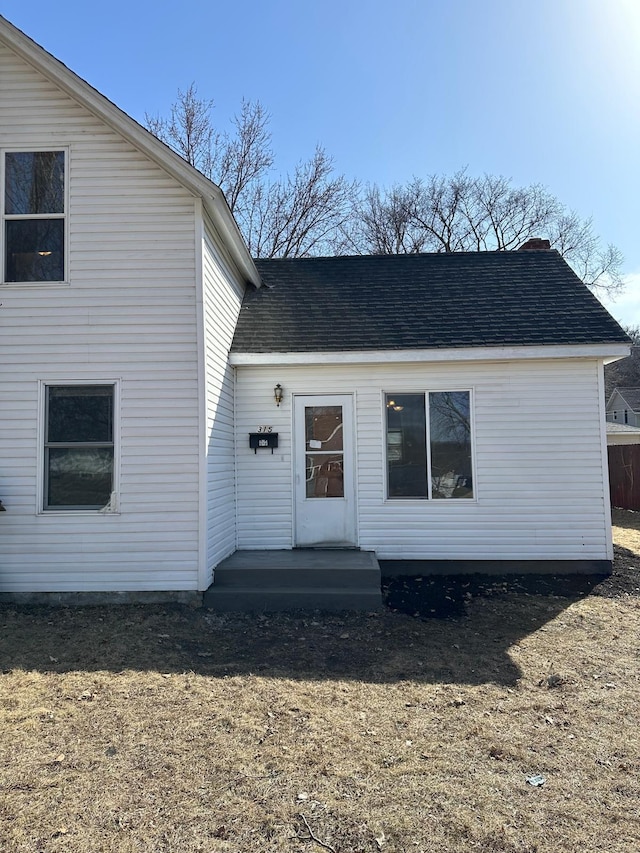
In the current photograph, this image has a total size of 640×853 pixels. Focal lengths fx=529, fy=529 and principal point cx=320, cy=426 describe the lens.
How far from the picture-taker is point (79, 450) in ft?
20.2

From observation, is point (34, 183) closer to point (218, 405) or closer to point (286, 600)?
point (218, 405)

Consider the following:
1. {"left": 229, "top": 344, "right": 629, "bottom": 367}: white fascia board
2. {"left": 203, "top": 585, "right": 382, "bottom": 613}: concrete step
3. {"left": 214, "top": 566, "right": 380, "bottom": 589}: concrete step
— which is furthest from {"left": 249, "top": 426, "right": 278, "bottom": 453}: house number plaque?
{"left": 203, "top": 585, "right": 382, "bottom": 613}: concrete step

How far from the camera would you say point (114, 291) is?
244 inches

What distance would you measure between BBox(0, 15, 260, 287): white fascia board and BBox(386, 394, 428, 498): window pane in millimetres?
3627

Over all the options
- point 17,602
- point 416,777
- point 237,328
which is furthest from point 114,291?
point 416,777

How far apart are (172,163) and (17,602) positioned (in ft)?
17.4

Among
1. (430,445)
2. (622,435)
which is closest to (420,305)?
(430,445)

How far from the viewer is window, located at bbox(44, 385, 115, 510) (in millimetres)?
6117

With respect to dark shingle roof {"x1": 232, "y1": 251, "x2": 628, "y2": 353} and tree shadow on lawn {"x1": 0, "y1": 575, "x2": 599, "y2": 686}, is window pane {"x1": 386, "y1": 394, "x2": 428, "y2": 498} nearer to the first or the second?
dark shingle roof {"x1": 232, "y1": 251, "x2": 628, "y2": 353}

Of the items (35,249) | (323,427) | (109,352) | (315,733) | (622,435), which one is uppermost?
(35,249)

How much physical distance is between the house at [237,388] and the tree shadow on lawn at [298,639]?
0.55m

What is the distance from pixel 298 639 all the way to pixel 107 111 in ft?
20.1

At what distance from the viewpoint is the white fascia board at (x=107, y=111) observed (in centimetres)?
595

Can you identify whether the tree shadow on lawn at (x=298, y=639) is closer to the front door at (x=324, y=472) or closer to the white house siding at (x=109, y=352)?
the white house siding at (x=109, y=352)
